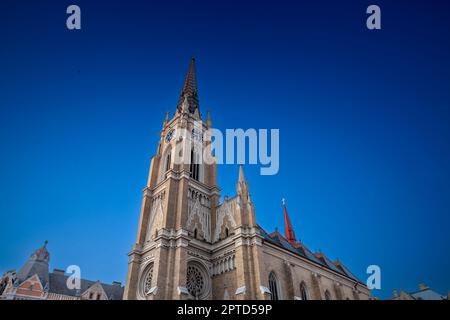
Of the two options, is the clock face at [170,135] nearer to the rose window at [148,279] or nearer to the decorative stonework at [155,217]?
the decorative stonework at [155,217]

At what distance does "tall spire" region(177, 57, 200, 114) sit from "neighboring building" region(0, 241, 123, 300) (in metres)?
37.8

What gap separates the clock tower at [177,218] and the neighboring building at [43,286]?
26611mm

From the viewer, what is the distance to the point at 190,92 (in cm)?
5169

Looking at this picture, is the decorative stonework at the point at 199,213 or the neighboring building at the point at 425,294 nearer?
the decorative stonework at the point at 199,213

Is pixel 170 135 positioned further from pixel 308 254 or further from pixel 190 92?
pixel 308 254

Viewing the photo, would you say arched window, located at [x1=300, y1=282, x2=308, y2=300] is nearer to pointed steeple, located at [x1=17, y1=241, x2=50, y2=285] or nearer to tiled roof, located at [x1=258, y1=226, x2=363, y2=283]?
tiled roof, located at [x1=258, y1=226, x2=363, y2=283]

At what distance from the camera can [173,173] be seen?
36.0 metres

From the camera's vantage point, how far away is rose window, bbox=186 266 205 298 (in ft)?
99.6

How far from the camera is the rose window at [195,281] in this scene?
3034 cm

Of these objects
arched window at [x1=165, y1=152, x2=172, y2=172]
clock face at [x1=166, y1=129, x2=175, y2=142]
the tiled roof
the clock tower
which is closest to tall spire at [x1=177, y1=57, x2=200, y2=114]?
the clock tower

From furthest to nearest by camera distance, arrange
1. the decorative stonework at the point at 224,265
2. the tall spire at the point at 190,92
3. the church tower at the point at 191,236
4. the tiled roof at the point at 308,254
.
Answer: the tall spire at the point at 190,92 → the tiled roof at the point at 308,254 → the decorative stonework at the point at 224,265 → the church tower at the point at 191,236

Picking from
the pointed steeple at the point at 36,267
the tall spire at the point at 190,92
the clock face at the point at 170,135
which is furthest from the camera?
the pointed steeple at the point at 36,267

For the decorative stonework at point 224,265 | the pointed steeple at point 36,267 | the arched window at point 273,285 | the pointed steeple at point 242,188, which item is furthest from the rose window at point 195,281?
the pointed steeple at point 36,267
